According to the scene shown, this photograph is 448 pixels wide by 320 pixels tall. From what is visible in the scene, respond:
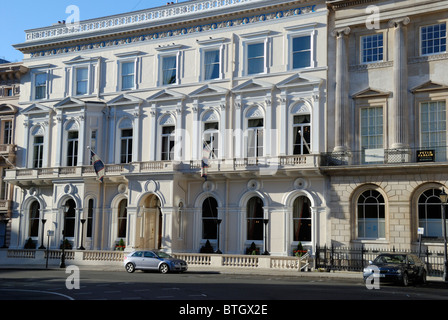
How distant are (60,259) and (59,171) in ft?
24.0

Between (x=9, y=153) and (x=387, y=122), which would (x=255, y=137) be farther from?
(x=9, y=153)

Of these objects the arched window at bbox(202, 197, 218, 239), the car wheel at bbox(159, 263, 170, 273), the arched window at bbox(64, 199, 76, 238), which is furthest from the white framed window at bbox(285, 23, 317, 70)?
the arched window at bbox(64, 199, 76, 238)

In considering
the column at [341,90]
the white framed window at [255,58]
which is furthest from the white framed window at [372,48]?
the white framed window at [255,58]

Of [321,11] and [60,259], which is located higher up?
[321,11]

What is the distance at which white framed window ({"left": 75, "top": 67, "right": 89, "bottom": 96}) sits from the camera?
45544mm

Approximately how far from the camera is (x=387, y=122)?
34.6m

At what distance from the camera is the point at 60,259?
39.7m

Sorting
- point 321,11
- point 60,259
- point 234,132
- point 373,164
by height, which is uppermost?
point 321,11

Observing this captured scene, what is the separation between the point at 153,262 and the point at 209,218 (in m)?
8.32

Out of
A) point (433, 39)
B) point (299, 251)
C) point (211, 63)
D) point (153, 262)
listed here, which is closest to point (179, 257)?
point (153, 262)

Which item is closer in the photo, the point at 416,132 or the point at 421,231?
the point at 421,231

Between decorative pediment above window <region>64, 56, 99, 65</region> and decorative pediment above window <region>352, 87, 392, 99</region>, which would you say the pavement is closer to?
decorative pediment above window <region>352, 87, 392, 99</region>
